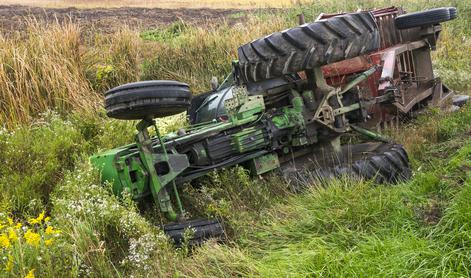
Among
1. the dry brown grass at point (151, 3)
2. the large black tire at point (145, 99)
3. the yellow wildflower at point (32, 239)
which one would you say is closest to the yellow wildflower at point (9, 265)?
the yellow wildflower at point (32, 239)

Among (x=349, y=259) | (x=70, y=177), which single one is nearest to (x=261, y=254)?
(x=349, y=259)

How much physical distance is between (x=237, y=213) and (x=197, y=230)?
1.41 ft

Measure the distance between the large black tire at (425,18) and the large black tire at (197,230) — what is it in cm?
428

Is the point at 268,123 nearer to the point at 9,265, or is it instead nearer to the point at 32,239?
the point at 32,239

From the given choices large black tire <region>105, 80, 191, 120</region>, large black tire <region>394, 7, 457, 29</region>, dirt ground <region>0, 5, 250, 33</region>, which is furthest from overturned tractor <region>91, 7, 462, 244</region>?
dirt ground <region>0, 5, 250, 33</region>

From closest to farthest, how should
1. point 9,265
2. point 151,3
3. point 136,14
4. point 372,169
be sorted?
point 9,265
point 372,169
point 136,14
point 151,3

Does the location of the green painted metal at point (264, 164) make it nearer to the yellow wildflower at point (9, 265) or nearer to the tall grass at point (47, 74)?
the yellow wildflower at point (9, 265)

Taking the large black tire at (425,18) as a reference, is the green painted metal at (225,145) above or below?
below

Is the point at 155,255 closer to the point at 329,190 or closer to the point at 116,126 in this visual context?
the point at 329,190

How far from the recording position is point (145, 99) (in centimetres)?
350

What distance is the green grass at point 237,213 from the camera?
9.51 ft

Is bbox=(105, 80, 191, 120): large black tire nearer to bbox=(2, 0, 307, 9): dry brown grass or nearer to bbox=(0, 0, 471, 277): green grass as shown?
bbox=(0, 0, 471, 277): green grass

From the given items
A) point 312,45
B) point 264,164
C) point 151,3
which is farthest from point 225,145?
point 151,3

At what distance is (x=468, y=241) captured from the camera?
9.00ft
